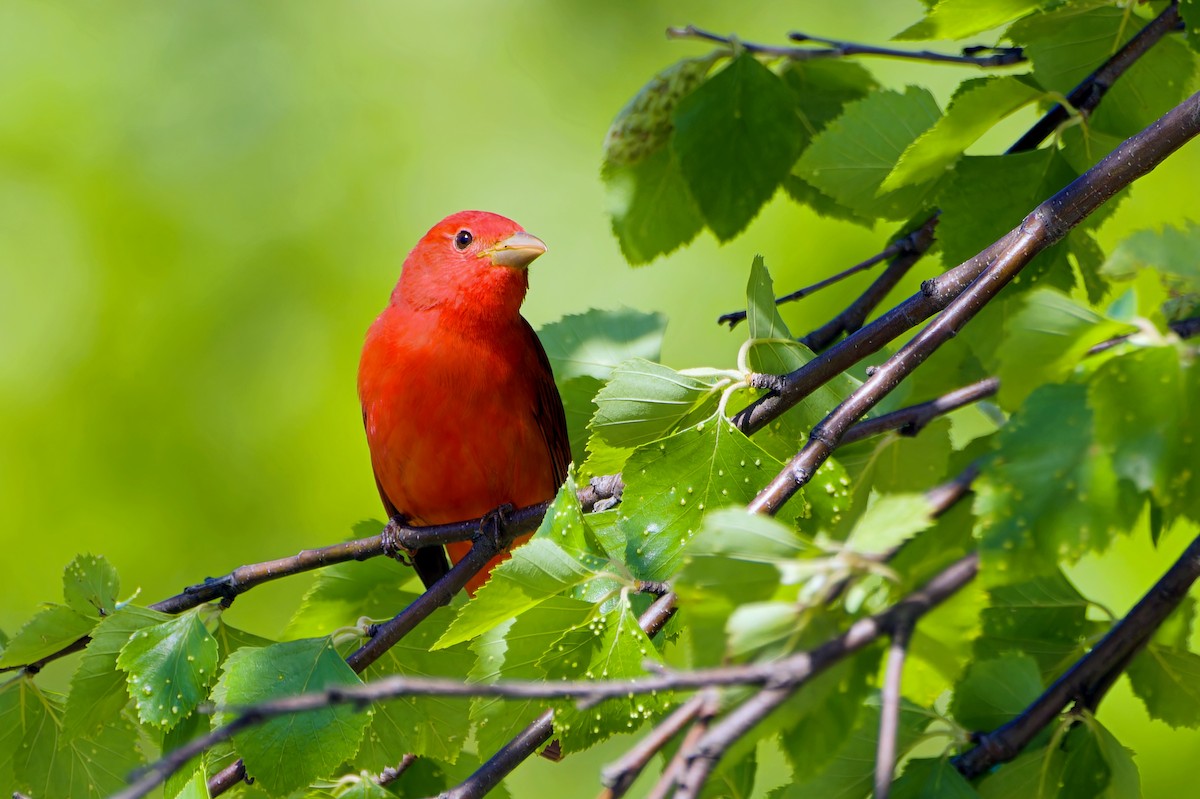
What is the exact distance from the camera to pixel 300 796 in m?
1.86

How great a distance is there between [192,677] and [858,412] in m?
1.04

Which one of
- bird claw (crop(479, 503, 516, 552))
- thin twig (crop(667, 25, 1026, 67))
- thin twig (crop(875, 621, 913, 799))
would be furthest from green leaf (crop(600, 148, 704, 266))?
thin twig (crop(875, 621, 913, 799))

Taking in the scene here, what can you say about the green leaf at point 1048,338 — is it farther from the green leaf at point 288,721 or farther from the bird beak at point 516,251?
the bird beak at point 516,251

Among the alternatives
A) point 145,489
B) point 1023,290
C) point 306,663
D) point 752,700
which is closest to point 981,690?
point 752,700

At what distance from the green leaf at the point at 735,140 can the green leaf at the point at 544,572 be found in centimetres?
111

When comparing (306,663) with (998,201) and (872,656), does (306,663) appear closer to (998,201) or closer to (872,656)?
(872,656)

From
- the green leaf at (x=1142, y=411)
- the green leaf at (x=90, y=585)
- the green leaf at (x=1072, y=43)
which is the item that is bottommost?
the green leaf at (x=90, y=585)

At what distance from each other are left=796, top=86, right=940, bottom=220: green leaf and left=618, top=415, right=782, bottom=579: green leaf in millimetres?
839

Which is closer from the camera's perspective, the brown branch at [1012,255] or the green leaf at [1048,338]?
the green leaf at [1048,338]

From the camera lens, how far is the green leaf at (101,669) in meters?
1.91

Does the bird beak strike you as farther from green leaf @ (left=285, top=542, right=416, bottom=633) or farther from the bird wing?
green leaf @ (left=285, top=542, right=416, bottom=633)

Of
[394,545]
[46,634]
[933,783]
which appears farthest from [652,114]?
[933,783]

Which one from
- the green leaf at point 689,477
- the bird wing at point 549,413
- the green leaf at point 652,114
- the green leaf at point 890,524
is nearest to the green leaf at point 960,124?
the green leaf at point 689,477

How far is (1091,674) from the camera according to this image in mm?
1480
